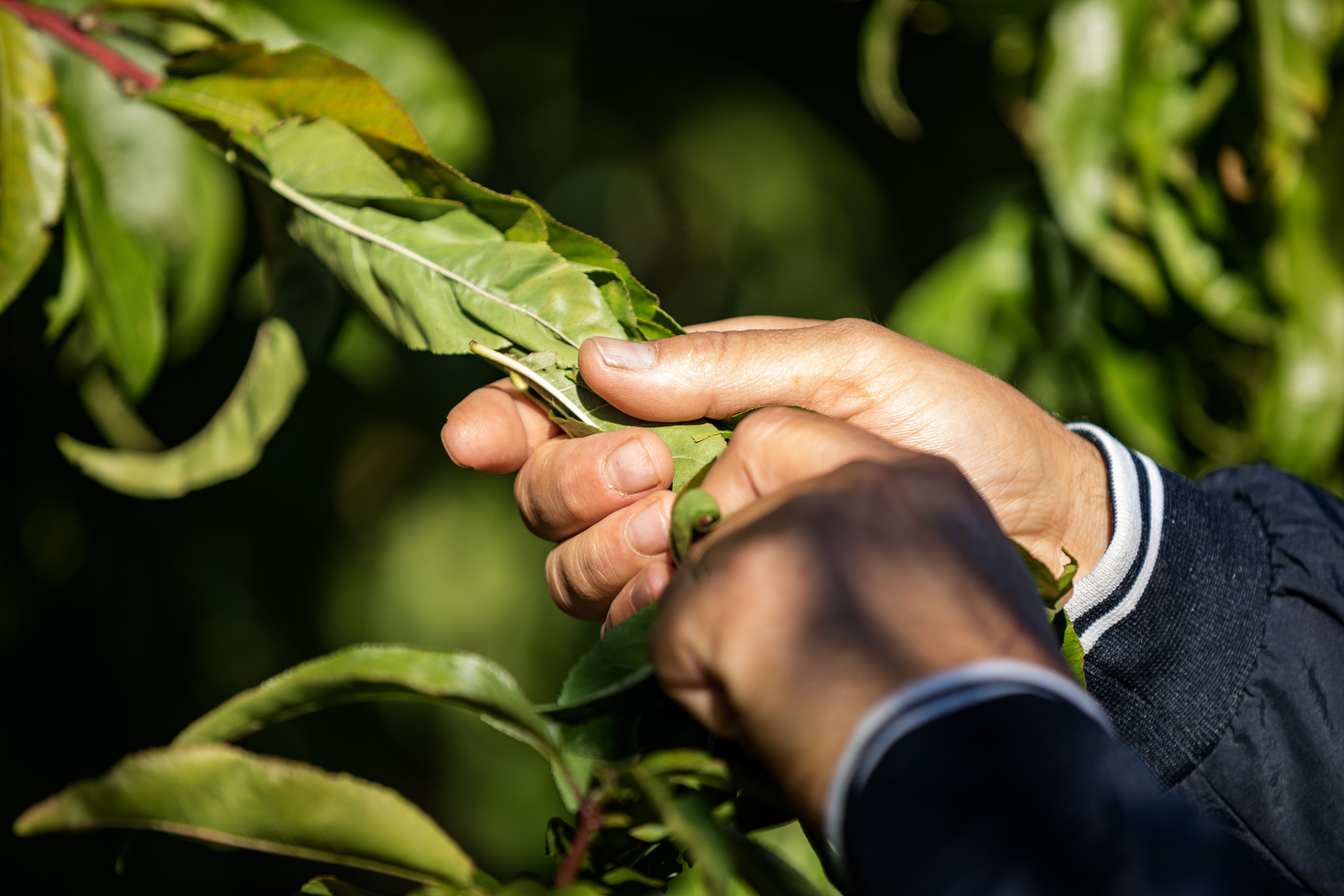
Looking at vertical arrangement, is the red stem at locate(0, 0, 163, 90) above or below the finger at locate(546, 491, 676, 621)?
above

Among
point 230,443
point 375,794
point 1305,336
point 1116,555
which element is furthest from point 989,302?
point 375,794

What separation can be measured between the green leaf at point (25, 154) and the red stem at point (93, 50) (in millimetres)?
35

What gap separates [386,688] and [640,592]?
1.06ft

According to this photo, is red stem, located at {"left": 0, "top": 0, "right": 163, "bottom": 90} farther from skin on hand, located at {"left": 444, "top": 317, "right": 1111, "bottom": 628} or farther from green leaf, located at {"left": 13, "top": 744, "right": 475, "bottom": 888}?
green leaf, located at {"left": 13, "top": 744, "right": 475, "bottom": 888}

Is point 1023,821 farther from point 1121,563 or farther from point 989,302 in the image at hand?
point 989,302

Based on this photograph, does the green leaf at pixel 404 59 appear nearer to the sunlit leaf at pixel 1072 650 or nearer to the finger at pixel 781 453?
the finger at pixel 781 453

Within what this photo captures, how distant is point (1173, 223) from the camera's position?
4.32ft

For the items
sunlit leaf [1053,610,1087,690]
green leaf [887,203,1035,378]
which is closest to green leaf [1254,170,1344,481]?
green leaf [887,203,1035,378]

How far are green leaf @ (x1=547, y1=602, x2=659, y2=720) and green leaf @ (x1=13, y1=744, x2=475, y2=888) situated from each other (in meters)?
0.12

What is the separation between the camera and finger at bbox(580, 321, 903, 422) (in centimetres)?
71

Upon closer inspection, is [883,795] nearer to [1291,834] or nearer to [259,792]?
[259,792]

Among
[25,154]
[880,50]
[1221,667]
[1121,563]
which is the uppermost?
[25,154]

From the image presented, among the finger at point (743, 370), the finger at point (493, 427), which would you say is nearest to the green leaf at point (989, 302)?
the finger at point (743, 370)

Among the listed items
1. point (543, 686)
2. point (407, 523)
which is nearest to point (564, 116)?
point (407, 523)
